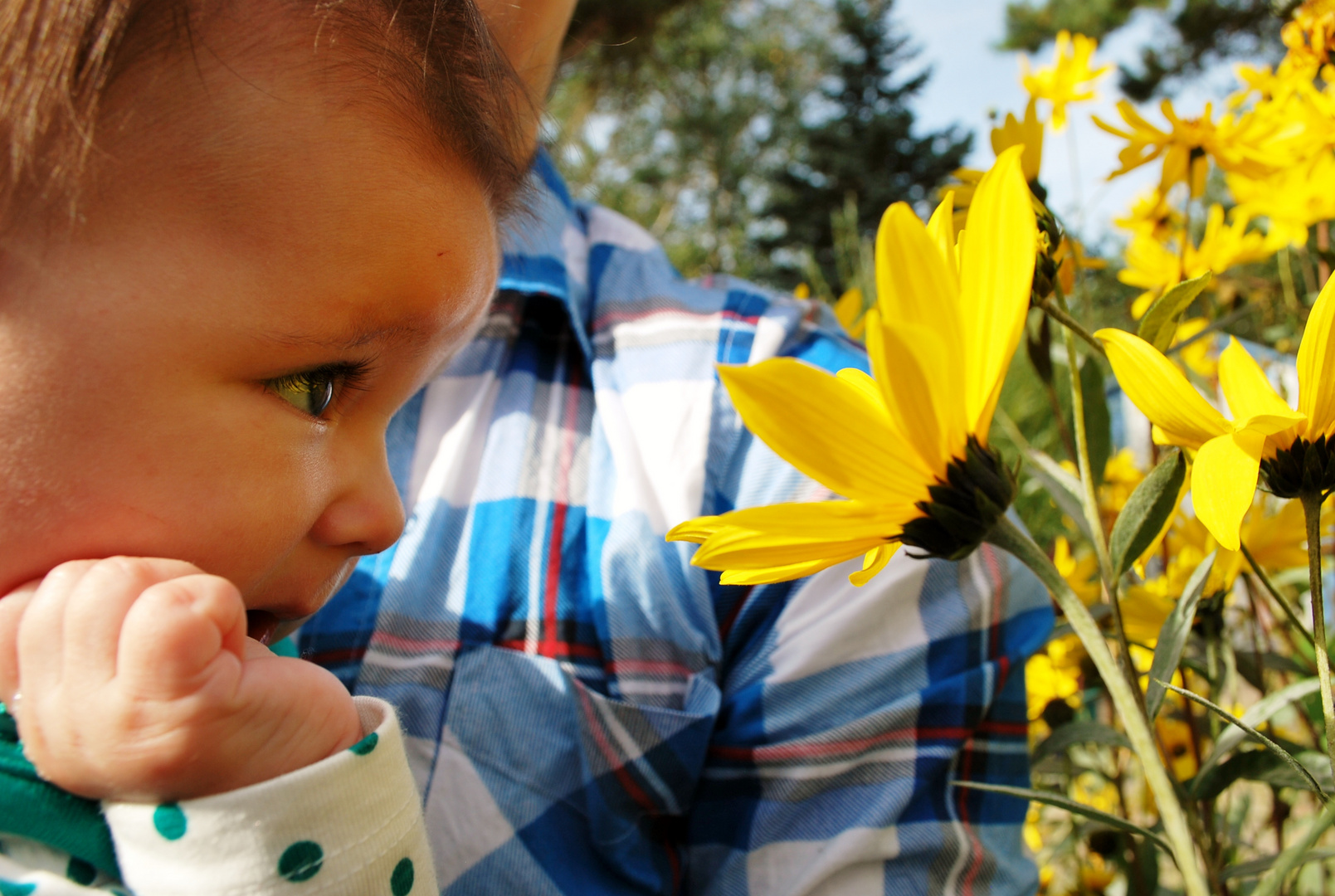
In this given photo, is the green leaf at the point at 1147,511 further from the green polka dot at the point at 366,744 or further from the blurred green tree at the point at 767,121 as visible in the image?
the blurred green tree at the point at 767,121

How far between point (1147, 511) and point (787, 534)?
13 cm

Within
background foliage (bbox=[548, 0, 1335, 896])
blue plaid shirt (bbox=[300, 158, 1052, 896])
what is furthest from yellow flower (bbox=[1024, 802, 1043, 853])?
blue plaid shirt (bbox=[300, 158, 1052, 896])

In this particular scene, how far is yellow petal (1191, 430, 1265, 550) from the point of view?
0.74 ft

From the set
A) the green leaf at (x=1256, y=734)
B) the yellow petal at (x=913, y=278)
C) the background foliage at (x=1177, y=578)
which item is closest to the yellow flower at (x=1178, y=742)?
the background foliage at (x=1177, y=578)

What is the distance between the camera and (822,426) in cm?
25

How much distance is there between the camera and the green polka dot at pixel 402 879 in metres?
0.37

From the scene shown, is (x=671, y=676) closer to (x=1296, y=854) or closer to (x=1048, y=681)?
(x=1296, y=854)

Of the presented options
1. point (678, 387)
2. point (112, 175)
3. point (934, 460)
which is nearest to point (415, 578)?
point (678, 387)

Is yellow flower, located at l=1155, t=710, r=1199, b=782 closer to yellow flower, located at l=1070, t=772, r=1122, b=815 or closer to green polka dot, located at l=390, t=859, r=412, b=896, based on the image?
yellow flower, located at l=1070, t=772, r=1122, b=815

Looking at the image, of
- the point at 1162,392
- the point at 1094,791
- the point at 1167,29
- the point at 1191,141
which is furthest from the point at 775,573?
the point at 1167,29

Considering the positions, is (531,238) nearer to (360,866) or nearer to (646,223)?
(360,866)

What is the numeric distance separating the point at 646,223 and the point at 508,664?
11.4 ft

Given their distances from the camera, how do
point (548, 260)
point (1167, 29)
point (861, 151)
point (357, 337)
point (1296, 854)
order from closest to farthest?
1. point (1296, 854)
2. point (357, 337)
3. point (548, 260)
4. point (1167, 29)
5. point (861, 151)

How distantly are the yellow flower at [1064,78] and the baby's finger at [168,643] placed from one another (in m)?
0.89
